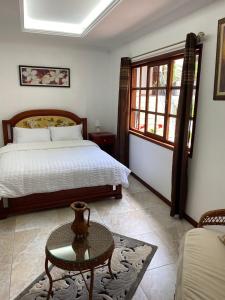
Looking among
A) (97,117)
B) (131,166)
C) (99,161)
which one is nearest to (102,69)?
(97,117)

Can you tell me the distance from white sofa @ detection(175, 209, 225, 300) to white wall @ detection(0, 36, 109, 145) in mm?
3487

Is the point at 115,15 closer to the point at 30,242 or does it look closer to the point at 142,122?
the point at 142,122

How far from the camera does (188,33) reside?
8.24 ft

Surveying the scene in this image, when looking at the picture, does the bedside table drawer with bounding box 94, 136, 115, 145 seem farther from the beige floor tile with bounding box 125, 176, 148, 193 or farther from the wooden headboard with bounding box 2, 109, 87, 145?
the beige floor tile with bounding box 125, 176, 148, 193

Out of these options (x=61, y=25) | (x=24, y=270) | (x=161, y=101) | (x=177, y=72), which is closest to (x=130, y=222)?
(x=24, y=270)

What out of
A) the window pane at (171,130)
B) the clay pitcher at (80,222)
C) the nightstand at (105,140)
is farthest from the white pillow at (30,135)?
the clay pitcher at (80,222)

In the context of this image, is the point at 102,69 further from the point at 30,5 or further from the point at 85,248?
the point at 85,248

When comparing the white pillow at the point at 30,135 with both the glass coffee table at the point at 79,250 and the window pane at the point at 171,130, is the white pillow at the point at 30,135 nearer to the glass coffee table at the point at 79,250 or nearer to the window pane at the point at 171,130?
the window pane at the point at 171,130

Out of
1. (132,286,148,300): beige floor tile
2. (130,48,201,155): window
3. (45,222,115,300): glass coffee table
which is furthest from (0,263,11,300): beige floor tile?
(130,48,201,155): window

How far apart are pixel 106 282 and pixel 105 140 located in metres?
2.91

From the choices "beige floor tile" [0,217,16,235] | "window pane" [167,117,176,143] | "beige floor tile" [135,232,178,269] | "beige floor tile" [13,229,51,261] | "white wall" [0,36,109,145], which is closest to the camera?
"beige floor tile" [135,232,178,269]

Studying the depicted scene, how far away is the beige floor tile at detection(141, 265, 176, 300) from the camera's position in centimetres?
173

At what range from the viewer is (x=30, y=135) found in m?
4.00

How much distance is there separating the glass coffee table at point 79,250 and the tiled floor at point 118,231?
17.7 inches
